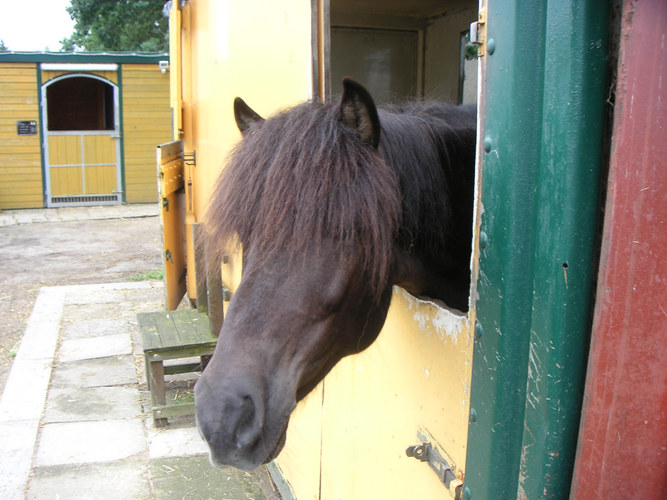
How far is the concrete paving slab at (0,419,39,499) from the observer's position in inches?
132

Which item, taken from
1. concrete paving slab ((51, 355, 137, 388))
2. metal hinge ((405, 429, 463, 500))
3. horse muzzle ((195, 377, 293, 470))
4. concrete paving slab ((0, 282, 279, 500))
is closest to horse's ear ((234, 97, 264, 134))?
horse muzzle ((195, 377, 293, 470))

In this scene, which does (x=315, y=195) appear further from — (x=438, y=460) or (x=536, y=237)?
(x=438, y=460)

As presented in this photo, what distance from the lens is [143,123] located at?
13.2m

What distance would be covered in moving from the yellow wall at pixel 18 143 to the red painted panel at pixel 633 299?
13.5 meters

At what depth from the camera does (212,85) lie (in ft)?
14.9

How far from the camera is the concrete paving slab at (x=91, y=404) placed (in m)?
4.21

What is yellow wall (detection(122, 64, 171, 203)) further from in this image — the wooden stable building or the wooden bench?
the wooden bench

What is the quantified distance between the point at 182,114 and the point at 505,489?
5229 millimetres

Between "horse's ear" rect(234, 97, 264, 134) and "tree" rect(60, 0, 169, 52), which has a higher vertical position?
"tree" rect(60, 0, 169, 52)

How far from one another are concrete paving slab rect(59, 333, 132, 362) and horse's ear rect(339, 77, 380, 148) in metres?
4.51

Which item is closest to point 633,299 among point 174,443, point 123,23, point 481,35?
point 481,35

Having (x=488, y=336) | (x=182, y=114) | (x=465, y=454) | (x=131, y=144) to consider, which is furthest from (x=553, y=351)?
(x=131, y=144)

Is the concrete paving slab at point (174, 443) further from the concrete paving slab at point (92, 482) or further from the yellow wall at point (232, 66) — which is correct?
the yellow wall at point (232, 66)

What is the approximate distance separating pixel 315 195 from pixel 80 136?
514 inches
